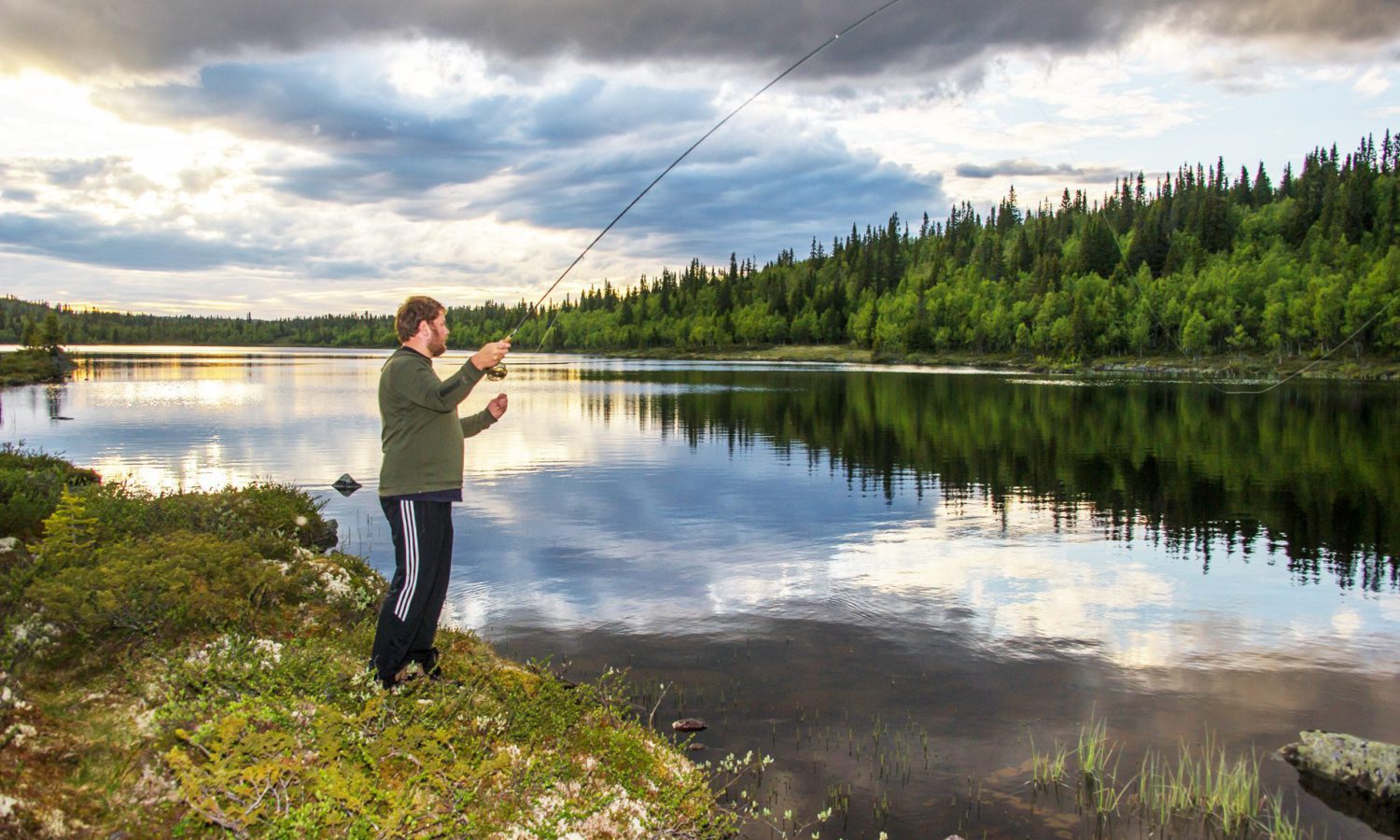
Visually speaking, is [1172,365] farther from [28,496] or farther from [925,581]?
[28,496]

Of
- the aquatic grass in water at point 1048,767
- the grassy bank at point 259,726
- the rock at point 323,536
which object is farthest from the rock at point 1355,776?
the rock at point 323,536

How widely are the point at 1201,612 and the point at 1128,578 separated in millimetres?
2498

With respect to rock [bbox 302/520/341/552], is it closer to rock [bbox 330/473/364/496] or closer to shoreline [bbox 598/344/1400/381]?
rock [bbox 330/473/364/496]

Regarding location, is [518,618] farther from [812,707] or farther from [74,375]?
[74,375]

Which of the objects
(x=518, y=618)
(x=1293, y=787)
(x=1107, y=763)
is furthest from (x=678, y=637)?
(x=1293, y=787)

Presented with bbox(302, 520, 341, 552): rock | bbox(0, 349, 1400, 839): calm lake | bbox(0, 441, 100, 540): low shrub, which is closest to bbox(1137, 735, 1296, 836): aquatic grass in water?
bbox(0, 349, 1400, 839): calm lake

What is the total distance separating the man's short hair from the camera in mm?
8156

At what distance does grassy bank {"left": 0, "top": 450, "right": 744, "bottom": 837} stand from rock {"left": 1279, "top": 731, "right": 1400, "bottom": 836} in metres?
6.76

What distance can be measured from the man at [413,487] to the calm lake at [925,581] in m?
3.96

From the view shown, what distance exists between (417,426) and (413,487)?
0.55 m

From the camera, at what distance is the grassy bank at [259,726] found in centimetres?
576

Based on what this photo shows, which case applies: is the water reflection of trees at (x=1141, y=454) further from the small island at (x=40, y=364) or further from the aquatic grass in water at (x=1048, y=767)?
the small island at (x=40, y=364)

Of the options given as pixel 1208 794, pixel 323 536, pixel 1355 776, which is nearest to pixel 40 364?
pixel 323 536

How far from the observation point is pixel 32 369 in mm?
104000
